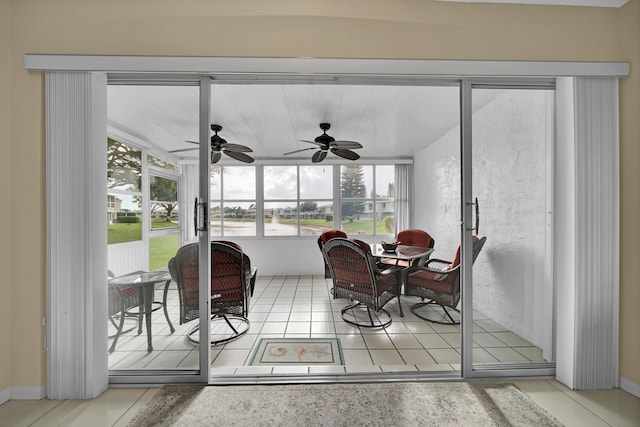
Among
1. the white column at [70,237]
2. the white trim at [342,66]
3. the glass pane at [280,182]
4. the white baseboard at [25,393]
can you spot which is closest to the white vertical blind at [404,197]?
the glass pane at [280,182]

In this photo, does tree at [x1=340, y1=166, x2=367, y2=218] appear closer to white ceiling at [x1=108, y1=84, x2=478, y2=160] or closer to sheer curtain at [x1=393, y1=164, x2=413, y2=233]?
white ceiling at [x1=108, y1=84, x2=478, y2=160]

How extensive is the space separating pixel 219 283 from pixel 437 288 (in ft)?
7.37

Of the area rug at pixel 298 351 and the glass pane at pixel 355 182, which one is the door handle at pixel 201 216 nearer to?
the area rug at pixel 298 351

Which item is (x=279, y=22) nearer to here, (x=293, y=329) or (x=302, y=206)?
(x=293, y=329)

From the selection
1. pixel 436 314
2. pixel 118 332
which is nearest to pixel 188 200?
pixel 118 332

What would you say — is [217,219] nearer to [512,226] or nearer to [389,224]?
[389,224]

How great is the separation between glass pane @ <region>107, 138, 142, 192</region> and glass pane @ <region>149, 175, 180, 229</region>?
0.13m

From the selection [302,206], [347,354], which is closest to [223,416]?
[347,354]

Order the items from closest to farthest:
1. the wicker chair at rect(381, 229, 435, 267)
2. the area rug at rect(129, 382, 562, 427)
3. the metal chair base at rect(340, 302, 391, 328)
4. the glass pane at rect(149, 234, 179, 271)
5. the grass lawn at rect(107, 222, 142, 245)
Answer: the area rug at rect(129, 382, 562, 427) < the grass lawn at rect(107, 222, 142, 245) < the glass pane at rect(149, 234, 179, 271) < the metal chair base at rect(340, 302, 391, 328) < the wicker chair at rect(381, 229, 435, 267)

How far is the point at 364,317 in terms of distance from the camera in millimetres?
3158

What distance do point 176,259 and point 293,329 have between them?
1459mm

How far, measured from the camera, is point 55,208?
172 cm

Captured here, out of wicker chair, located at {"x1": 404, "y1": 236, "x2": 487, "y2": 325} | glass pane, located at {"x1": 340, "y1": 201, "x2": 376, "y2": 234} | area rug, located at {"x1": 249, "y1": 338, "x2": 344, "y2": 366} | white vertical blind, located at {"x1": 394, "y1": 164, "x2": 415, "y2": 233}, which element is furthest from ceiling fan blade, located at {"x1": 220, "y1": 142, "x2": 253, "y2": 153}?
white vertical blind, located at {"x1": 394, "y1": 164, "x2": 415, "y2": 233}

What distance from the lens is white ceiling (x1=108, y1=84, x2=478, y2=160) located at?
2.06m
